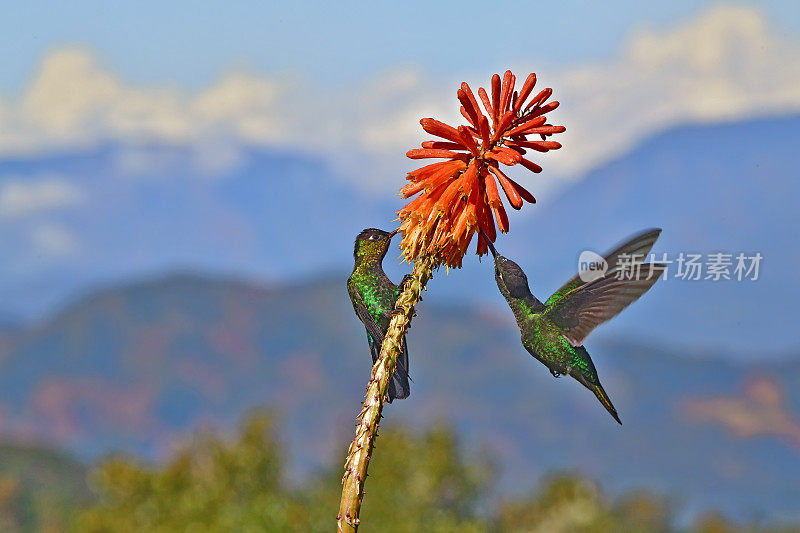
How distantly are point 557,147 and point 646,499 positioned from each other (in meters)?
49.3

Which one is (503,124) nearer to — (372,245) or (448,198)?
(448,198)

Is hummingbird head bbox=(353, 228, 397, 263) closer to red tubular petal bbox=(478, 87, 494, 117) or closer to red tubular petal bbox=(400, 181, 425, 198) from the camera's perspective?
red tubular petal bbox=(400, 181, 425, 198)

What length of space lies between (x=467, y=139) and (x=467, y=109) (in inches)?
4.0

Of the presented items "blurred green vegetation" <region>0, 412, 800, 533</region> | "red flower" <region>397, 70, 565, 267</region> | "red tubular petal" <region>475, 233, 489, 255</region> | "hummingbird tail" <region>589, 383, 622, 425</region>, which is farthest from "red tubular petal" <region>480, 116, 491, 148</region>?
"blurred green vegetation" <region>0, 412, 800, 533</region>

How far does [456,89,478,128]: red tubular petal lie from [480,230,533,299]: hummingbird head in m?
0.37

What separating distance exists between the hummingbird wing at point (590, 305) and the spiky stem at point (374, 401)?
72 centimetres

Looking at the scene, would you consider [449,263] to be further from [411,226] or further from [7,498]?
[7,498]

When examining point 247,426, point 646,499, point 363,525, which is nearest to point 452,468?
point 363,525

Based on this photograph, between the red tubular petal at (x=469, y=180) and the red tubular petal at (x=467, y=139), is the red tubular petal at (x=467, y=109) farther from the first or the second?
the red tubular petal at (x=469, y=180)

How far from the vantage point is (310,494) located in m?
30.1

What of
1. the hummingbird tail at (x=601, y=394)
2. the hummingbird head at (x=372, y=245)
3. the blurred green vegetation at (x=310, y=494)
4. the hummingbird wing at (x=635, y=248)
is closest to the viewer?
the hummingbird wing at (x=635, y=248)

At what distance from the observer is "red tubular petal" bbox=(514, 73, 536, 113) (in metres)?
3.28

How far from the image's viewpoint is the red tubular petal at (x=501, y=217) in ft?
10.6

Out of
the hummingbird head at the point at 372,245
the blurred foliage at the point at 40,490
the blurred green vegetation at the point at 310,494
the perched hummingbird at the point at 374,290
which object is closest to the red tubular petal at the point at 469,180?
the perched hummingbird at the point at 374,290
